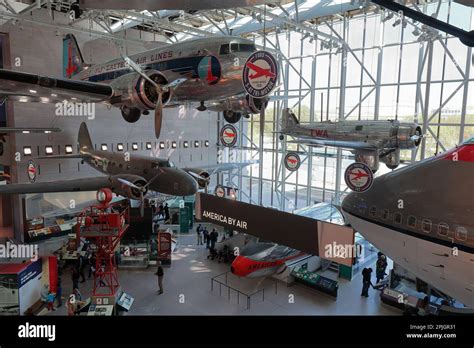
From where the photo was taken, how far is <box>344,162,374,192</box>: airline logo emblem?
25.0 ft

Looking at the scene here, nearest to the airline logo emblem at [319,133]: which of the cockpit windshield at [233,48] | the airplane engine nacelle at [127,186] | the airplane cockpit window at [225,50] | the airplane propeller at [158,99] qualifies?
the cockpit windshield at [233,48]

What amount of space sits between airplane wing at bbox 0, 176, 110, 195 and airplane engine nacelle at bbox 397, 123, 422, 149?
1049 cm

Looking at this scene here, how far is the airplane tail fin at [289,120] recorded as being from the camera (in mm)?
14812

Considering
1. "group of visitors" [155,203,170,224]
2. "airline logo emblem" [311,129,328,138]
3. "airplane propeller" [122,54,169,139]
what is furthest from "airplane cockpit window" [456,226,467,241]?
"group of visitors" [155,203,170,224]

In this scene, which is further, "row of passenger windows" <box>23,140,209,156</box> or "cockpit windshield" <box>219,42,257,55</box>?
"row of passenger windows" <box>23,140,209,156</box>

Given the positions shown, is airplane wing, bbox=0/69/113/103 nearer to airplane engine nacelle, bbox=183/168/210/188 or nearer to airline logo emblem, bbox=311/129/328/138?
airplane engine nacelle, bbox=183/168/210/188

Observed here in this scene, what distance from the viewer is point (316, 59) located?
1708 cm

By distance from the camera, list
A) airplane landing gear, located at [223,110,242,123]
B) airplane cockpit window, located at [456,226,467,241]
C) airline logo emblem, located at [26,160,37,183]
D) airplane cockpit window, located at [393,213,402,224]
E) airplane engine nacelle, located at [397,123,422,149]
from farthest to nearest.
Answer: airline logo emblem, located at [26,160,37,183] → airplane landing gear, located at [223,110,242,123] → airplane engine nacelle, located at [397,123,422,149] → airplane cockpit window, located at [393,213,402,224] → airplane cockpit window, located at [456,226,467,241]

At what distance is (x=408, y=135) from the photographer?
1100 cm

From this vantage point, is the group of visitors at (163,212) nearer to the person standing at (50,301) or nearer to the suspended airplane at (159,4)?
the person standing at (50,301)

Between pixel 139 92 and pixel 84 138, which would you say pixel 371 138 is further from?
pixel 84 138

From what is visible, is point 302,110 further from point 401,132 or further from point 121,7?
point 121,7

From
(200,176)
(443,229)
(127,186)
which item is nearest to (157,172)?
(127,186)
